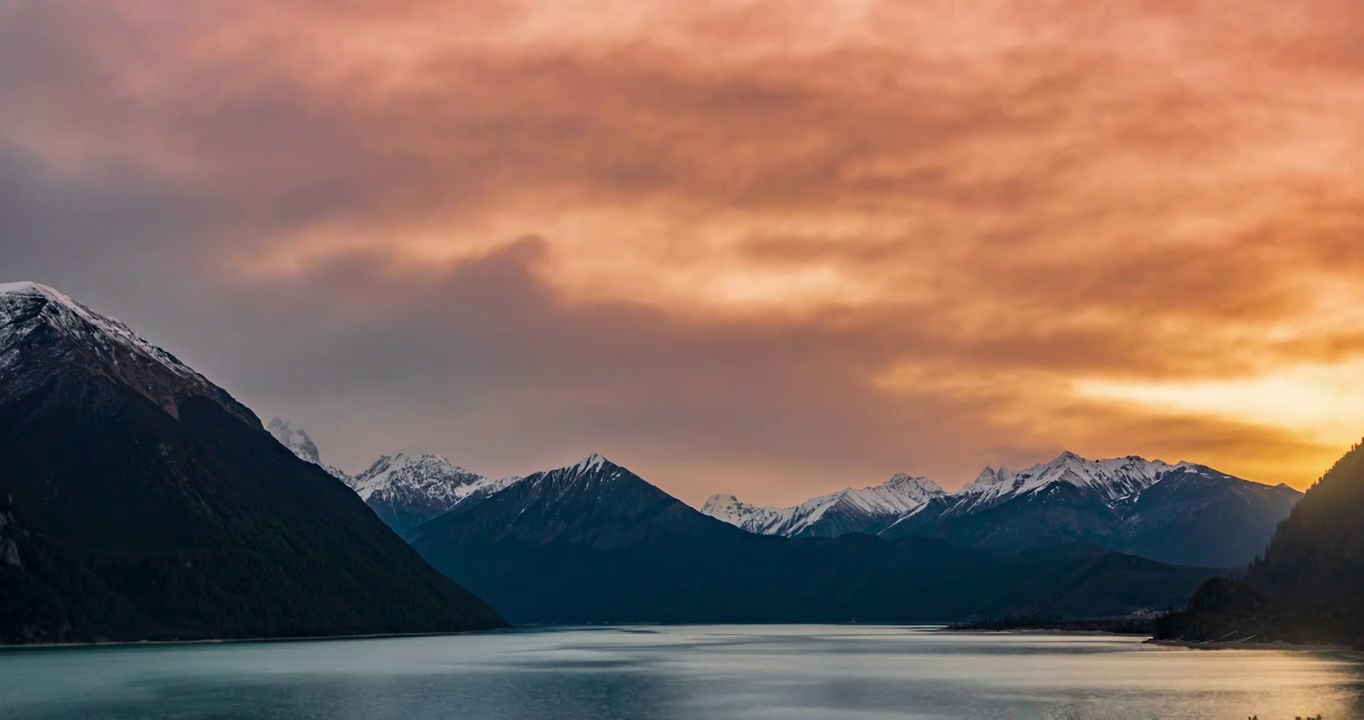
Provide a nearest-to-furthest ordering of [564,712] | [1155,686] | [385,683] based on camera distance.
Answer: [564,712] → [1155,686] → [385,683]

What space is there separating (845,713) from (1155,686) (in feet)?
163

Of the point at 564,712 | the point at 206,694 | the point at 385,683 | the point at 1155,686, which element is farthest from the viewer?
the point at 385,683

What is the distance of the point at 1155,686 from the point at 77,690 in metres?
127

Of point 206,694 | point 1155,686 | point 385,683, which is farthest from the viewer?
point 385,683

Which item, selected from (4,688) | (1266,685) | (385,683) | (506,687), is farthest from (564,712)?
(1266,685)

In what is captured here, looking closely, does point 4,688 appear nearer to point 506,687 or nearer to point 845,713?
point 506,687

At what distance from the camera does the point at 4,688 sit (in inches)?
6186

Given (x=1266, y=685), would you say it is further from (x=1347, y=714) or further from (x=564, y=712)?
(x=564, y=712)

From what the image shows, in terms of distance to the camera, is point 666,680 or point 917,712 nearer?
point 917,712

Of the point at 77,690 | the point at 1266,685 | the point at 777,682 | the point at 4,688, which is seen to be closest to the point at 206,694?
the point at 77,690

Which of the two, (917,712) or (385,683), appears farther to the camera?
(385,683)

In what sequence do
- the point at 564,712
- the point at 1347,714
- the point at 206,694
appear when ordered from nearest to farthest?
the point at 1347,714, the point at 564,712, the point at 206,694

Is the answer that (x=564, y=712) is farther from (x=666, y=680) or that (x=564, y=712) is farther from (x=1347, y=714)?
(x=1347, y=714)

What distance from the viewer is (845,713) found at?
13175 centimetres
